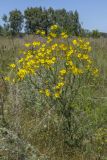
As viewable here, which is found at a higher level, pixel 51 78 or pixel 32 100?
pixel 51 78

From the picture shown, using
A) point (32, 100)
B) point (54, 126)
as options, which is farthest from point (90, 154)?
→ point (32, 100)

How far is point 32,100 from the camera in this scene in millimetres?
6508

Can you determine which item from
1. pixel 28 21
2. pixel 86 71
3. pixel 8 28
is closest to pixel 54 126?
pixel 86 71

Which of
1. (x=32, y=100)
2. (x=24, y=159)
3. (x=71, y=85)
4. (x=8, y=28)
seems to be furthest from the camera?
(x=8, y=28)

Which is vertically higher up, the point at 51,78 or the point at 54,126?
the point at 51,78

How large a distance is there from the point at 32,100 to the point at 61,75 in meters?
1.11

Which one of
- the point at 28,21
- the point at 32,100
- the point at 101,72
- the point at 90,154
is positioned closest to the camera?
the point at 90,154

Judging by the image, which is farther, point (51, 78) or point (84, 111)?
point (84, 111)

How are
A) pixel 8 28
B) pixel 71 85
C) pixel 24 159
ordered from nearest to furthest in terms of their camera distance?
pixel 24 159 < pixel 71 85 < pixel 8 28

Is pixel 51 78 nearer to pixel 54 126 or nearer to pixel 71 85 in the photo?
pixel 71 85

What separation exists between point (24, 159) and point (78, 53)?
1708 mm

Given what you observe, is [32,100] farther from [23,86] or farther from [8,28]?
[8,28]

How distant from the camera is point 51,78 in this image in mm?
5520

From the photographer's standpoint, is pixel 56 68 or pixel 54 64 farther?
pixel 54 64
